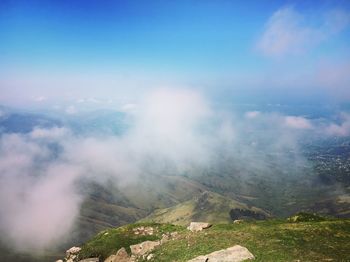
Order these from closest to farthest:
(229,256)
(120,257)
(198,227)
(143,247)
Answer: (229,256), (120,257), (143,247), (198,227)

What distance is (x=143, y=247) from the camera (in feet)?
174

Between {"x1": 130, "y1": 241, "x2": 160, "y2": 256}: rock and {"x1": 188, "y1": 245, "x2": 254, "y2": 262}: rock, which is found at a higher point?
{"x1": 188, "y1": 245, "x2": 254, "y2": 262}: rock

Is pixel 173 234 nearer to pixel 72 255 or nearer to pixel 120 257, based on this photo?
pixel 120 257

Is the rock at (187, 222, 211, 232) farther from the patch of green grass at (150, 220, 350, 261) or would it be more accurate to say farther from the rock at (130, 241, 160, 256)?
the rock at (130, 241, 160, 256)

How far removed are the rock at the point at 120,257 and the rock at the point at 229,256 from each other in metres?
16.4

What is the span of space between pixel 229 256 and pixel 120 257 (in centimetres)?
2217

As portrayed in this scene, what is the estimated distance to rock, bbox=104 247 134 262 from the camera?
51.7 m

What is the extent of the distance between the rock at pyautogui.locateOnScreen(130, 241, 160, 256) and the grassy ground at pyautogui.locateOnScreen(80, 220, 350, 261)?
262cm

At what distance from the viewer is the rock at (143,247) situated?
169ft

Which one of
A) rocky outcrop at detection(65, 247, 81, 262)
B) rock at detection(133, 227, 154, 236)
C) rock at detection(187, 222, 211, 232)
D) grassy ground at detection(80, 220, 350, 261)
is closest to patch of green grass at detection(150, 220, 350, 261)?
grassy ground at detection(80, 220, 350, 261)

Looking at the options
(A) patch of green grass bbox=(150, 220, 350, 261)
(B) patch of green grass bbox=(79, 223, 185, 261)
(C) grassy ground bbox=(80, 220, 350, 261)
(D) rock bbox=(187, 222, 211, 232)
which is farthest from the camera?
(B) patch of green grass bbox=(79, 223, 185, 261)

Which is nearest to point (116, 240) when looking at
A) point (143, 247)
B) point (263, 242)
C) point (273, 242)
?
point (143, 247)

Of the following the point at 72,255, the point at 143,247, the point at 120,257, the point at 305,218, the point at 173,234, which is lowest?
the point at 72,255

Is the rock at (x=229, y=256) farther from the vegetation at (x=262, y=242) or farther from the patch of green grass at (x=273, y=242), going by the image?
the patch of green grass at (x=273, y=242)
